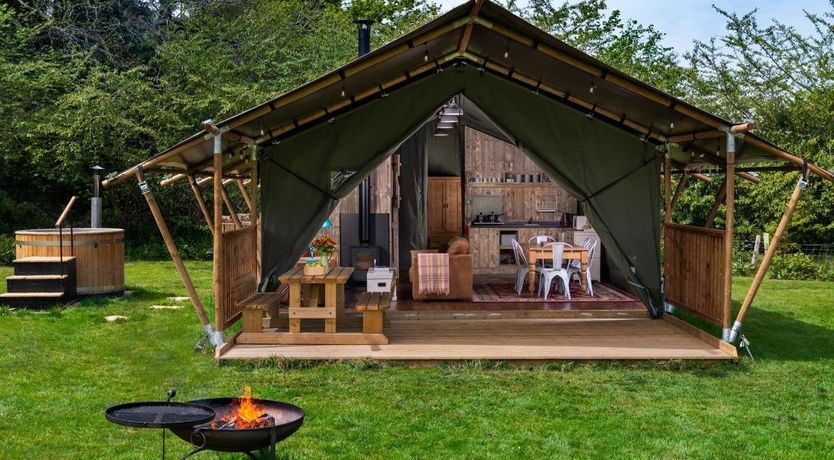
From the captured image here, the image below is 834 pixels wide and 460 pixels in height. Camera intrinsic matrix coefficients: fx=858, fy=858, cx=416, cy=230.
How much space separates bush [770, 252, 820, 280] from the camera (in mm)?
14672

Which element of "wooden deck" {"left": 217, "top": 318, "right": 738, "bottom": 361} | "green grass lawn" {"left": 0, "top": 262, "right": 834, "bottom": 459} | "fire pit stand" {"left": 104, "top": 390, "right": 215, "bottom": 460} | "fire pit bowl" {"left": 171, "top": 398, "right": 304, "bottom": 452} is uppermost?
"fire pit stand" {"left": 104, "top": 390, "right": 215, "bottom": 460}

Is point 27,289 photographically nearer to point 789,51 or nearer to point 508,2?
point 789,51

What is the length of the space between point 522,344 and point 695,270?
2024 mm

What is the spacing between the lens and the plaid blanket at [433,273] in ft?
33.4

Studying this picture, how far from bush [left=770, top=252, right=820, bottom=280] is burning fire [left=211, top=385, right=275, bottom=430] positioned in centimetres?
1264

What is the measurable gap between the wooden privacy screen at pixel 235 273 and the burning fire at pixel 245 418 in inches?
136

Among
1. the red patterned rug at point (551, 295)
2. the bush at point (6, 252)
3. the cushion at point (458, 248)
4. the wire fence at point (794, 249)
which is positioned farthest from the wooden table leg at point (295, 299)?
the wire fence at point (794, 249)

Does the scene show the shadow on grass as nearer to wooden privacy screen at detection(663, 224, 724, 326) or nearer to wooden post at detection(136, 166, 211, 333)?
wooden privacy screen at detection(663, 224, 724, 326)

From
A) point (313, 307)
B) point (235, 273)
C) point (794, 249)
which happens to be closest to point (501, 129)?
point (313, 307)

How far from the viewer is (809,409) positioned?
19.0 ft

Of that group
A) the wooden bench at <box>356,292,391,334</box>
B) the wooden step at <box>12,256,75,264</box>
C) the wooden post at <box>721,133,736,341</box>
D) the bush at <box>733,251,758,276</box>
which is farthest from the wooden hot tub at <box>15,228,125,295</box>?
the bush at <box>733,251,758,276</box>

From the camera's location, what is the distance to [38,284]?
10.2m

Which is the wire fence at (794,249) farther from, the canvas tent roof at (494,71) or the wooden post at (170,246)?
Answer: the wooden post at (170,246)

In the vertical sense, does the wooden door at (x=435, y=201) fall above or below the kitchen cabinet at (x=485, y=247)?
above
